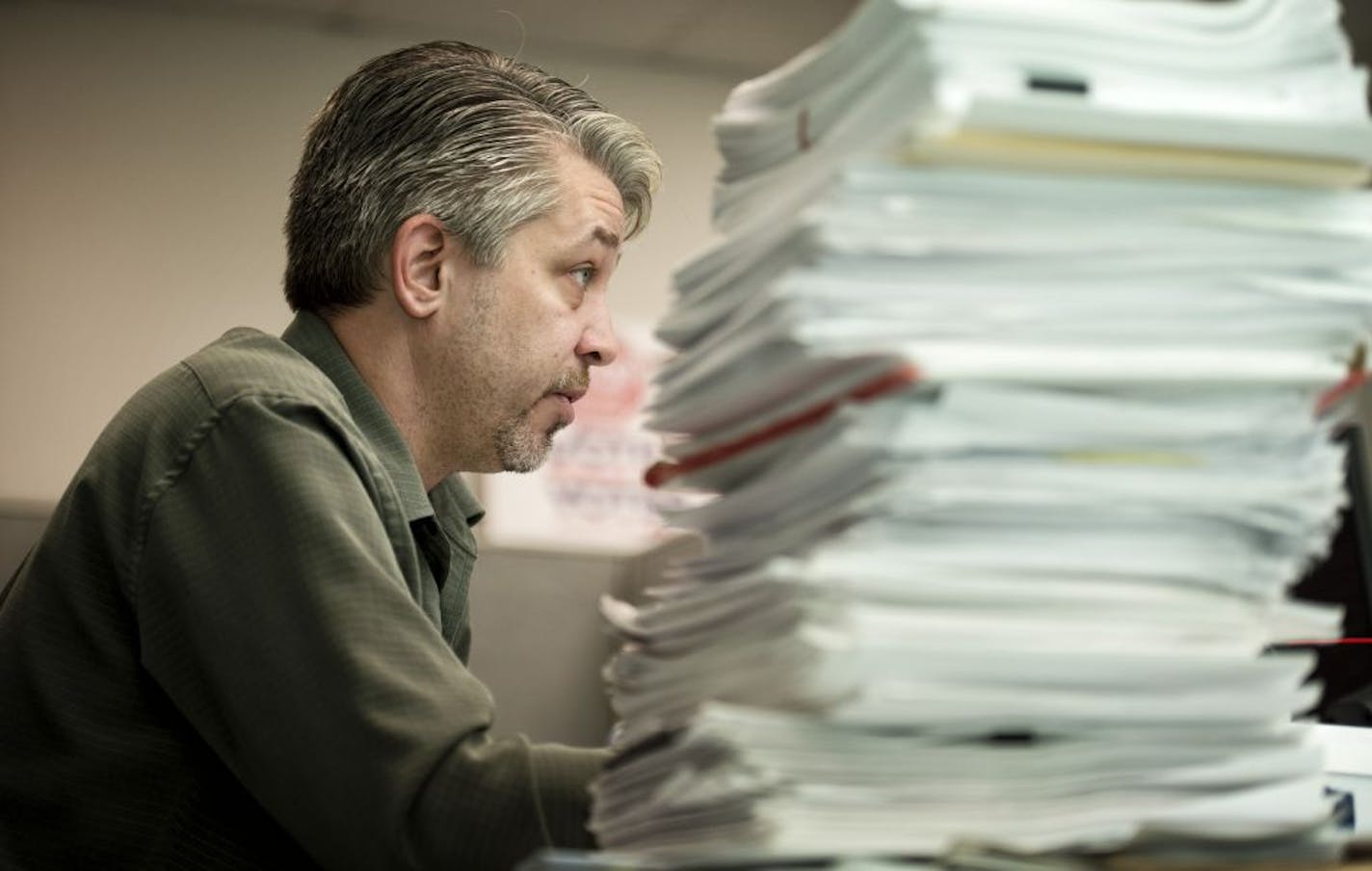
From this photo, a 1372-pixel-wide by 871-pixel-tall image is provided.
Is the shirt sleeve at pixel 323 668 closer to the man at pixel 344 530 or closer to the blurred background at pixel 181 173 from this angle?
the man at pixel 344 530

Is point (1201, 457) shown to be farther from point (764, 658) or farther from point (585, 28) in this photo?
point (585, 28)

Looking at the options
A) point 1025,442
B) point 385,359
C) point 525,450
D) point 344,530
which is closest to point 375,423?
point 385,359

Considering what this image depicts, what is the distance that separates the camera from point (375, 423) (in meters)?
1.44

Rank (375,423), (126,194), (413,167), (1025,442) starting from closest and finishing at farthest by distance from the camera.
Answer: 1. (1025,442)
2. (375,423)
3. (413,167)
4. (126,194)

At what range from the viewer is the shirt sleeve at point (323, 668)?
847 millimetres

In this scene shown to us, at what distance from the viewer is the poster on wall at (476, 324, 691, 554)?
4773mm

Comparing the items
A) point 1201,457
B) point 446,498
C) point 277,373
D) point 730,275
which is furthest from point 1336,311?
point 446,498

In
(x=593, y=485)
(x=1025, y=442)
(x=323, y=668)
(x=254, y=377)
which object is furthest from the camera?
(x=593, y=485)

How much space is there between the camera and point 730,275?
0.73 m

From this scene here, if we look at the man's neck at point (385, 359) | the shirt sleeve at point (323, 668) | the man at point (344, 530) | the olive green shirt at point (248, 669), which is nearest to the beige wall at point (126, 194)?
the man at point (344, 530)

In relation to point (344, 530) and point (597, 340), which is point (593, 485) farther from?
point (344, 530)

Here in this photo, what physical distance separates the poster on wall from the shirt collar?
9.90ft

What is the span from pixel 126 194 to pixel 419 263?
3323 mm

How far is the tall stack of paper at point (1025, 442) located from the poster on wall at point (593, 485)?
4018 mm
